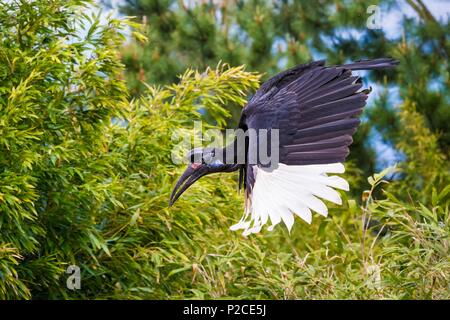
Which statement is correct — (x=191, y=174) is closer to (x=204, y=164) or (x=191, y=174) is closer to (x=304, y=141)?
(x=204, y=164)

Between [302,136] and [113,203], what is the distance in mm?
1097

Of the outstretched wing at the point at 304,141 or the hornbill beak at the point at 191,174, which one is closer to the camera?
the outstretched wing at the point at 304,141

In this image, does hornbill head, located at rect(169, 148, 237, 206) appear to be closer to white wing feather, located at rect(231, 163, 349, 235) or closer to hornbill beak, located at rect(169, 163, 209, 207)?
hornbill beak, located at rect(169, 163, 209, 207)

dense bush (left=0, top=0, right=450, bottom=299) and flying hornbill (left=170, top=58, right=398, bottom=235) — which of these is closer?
flying hornbill (left=170, top=58, right=398, bottom=235)

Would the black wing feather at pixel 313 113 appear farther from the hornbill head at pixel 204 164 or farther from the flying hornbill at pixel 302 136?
the hornbill head at pixel 204 164

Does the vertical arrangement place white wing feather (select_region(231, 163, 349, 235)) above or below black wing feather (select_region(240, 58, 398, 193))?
below

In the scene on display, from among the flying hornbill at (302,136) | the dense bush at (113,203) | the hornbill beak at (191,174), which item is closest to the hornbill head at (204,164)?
the hornbill beak at (191,174)

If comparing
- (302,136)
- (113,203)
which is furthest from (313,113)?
(113,203)

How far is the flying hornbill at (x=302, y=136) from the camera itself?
139 inches

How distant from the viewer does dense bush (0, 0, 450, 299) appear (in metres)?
3.95

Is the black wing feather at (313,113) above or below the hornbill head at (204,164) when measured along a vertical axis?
above

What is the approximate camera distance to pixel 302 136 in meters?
3.63

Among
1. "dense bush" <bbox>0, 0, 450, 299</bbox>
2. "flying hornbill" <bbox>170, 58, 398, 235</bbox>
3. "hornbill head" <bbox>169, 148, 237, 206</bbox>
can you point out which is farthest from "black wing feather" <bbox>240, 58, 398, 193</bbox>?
"dense bush" <bbox>0, 0, 450, 299</bbox>

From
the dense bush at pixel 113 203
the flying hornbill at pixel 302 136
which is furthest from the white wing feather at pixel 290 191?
the dense bush at pixel 113 203
